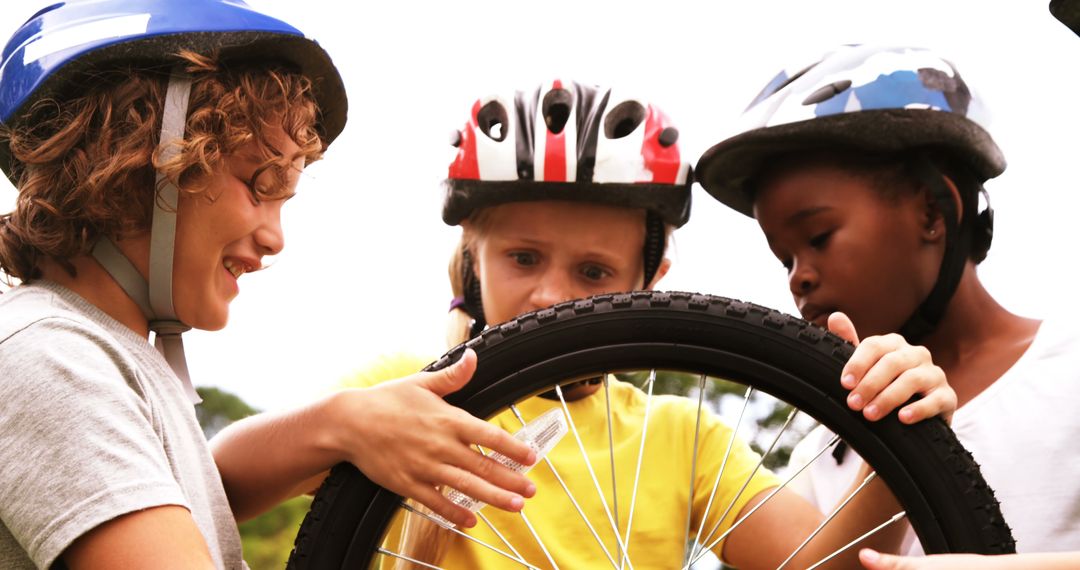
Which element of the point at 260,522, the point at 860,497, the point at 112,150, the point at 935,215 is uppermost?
the point at 935,215

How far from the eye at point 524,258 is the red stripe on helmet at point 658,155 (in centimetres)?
40

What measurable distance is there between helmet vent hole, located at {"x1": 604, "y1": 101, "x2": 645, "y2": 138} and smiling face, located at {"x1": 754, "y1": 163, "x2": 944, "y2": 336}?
1.76 ft

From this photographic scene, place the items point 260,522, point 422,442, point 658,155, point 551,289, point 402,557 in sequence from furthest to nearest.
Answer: point 260,522
point 658,155
point 551,289
point 402,557
point 422,442

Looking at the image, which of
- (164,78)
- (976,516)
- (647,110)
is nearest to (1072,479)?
(976,516)

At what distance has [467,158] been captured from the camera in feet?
9.23

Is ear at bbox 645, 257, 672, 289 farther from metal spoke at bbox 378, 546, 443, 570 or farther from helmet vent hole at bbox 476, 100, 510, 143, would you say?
metal spoke at bbox 378, 546, 443, 570

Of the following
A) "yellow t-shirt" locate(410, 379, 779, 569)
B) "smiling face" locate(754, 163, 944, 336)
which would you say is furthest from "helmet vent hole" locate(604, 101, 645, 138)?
"yellow t-shirt" locate(410, 379, 779, 569)

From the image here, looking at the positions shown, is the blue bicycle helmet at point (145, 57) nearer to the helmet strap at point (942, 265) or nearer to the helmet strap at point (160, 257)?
A: the helmet strap at point (160, 257)

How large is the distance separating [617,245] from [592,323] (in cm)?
98

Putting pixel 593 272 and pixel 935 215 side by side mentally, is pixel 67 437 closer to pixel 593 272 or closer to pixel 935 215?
pixel 593 272

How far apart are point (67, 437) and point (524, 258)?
4.40 ft

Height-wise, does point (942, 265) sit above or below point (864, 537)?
above

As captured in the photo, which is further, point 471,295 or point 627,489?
point 471,295

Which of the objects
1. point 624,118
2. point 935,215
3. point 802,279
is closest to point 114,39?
point 624,118
